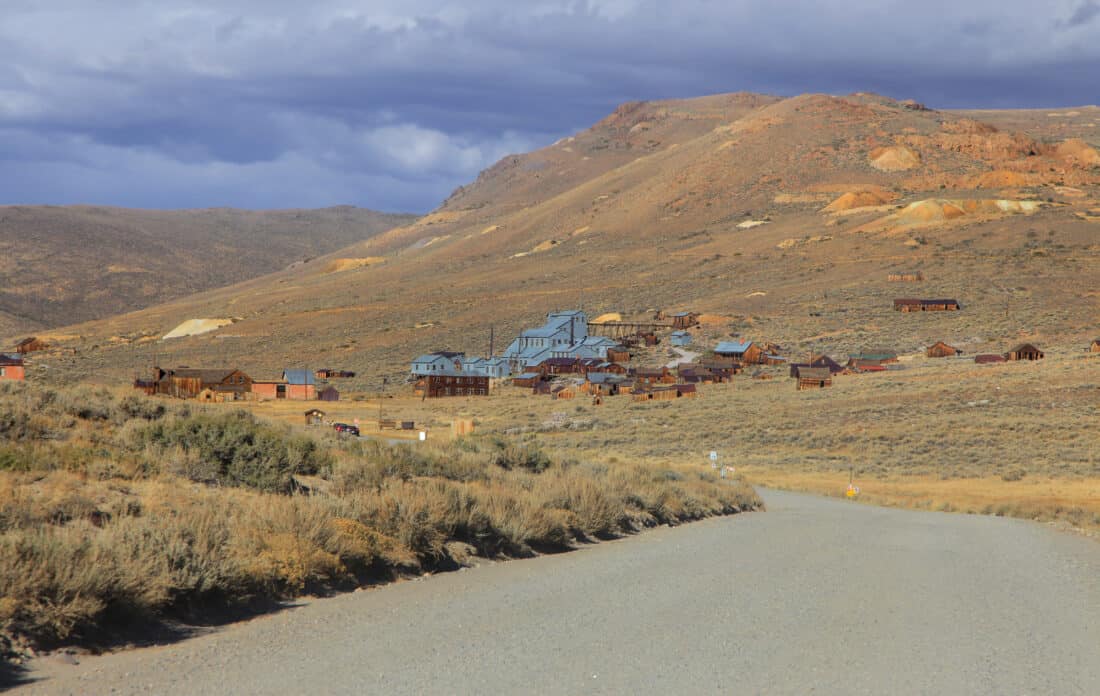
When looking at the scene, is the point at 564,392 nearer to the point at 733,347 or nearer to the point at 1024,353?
the point at 733,347

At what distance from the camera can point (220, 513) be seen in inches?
362

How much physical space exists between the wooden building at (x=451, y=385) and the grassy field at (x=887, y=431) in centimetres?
926

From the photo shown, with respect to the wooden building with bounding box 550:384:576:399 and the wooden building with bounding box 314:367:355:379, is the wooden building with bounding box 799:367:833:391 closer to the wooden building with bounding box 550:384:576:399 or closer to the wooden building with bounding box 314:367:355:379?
the wooden building with bounding box 550:384:576:399

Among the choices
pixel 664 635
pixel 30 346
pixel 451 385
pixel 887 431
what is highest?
pixel 30 346

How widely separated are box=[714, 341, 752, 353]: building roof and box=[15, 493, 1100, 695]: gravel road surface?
6785 cm

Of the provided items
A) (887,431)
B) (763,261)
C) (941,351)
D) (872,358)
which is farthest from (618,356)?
(887,431)

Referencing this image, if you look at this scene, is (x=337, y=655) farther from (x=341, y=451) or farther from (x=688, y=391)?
(x=688, y=391)

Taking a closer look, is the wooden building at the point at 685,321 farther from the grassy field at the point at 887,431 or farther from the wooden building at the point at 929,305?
the grassy field at the point at 887,431

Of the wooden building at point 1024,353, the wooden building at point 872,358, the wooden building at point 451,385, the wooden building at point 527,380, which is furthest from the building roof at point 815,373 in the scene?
the wooden building at point 451,385

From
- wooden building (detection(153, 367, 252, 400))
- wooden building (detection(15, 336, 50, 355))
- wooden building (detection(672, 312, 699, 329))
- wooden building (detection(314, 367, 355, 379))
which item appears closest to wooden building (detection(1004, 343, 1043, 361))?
wooden building (detection(672, 312, 699, 329))

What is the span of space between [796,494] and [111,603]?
25.3 m

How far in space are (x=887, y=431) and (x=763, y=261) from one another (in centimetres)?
7396

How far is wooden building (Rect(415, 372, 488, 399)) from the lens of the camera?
76.1m

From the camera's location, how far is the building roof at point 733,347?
7912cm
